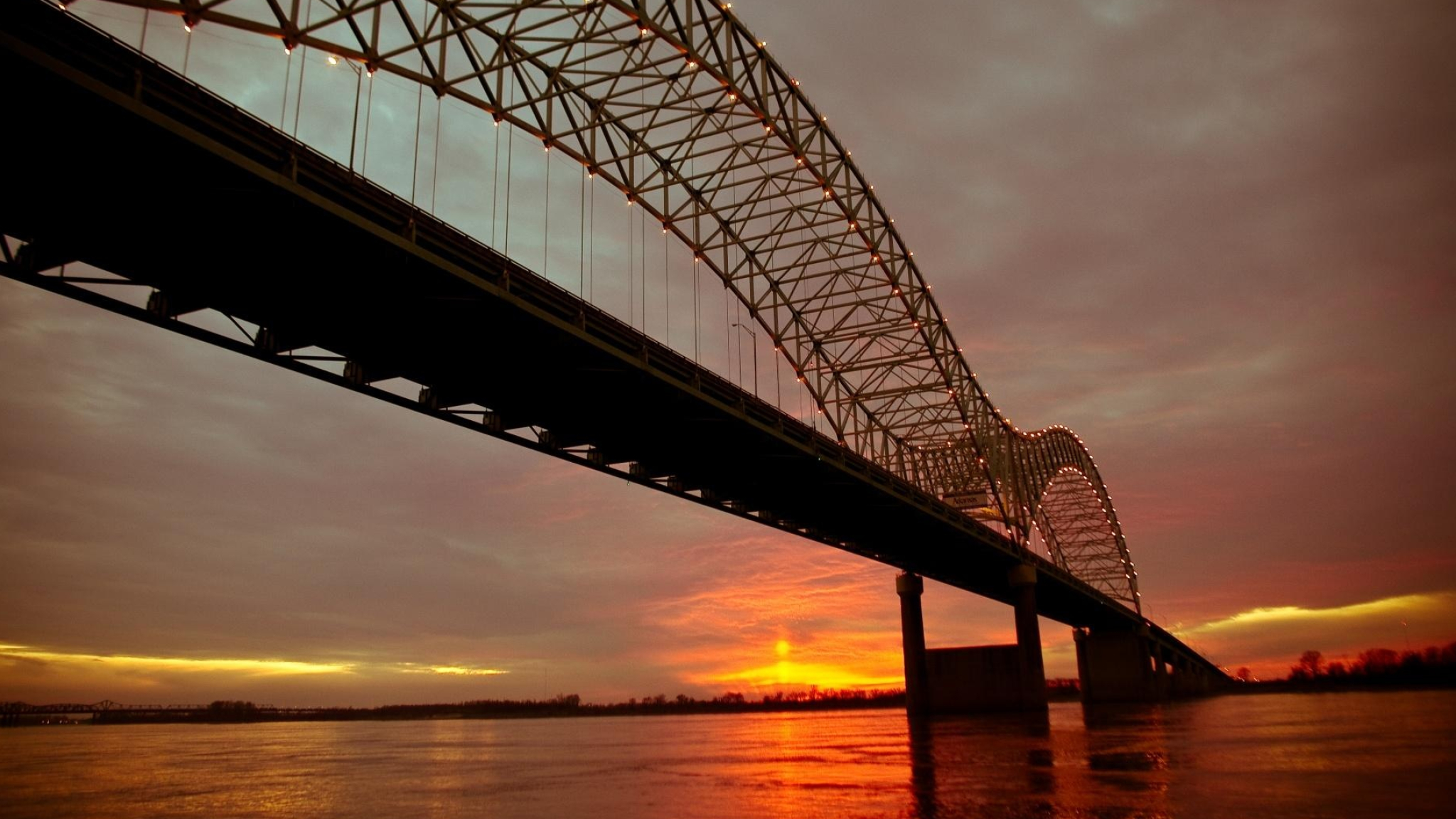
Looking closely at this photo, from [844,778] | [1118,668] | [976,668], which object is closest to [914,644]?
[976,668]

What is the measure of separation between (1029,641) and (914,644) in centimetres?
1004

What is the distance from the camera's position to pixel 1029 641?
77.8 m

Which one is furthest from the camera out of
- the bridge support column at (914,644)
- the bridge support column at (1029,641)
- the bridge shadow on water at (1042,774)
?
the bridge support column at (914,644)

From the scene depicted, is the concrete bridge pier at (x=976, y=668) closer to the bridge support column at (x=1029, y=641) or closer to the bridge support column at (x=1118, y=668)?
the bridge support column at (x=1029, y=641)

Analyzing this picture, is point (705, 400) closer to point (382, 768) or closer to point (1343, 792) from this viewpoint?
point (382, 768)

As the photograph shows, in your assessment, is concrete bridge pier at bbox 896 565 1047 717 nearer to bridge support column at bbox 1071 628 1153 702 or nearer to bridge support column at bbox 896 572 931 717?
bridge support column at bbox 896 572 931 717

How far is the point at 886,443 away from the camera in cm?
8650

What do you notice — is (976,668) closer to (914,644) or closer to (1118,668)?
(914,644)

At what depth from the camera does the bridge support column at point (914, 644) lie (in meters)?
81.5

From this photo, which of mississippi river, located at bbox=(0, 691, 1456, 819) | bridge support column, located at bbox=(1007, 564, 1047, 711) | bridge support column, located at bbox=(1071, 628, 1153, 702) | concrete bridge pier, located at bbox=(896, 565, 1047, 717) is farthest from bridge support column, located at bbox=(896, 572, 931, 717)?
bridge support column, located at bbox=(1071, 628, 1153, 702)

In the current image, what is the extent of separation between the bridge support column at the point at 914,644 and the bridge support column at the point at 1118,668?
4884 cm

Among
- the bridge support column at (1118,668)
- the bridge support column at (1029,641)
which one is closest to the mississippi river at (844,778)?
the bridge support column at (1029,641)

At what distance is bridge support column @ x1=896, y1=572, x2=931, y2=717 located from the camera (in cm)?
8150

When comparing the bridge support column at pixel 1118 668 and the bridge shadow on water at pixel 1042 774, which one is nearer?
the bridge shadow on water at pixel 1042 774
